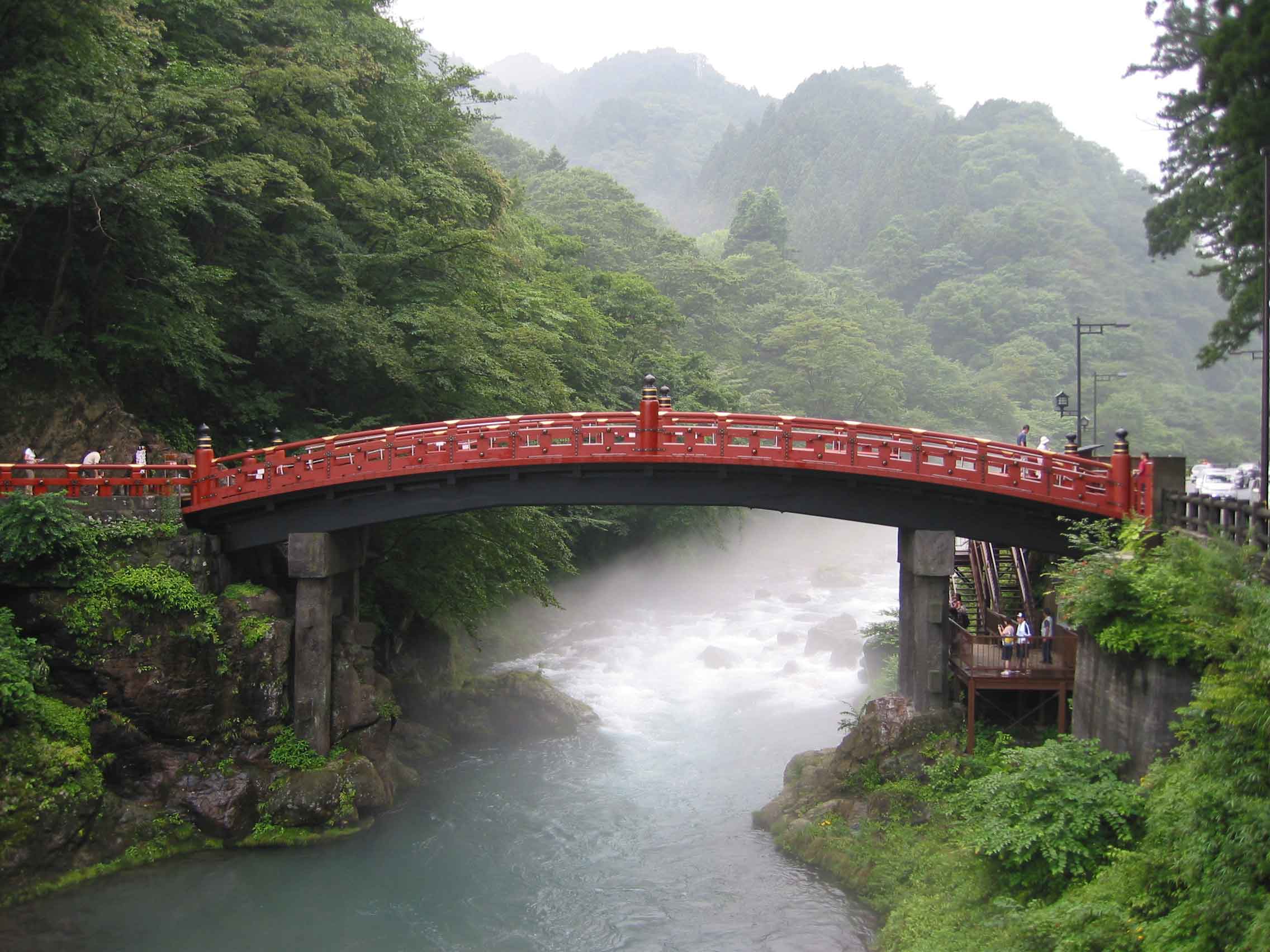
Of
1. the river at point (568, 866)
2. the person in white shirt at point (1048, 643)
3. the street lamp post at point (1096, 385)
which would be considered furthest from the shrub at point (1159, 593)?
the street lamp post at point (1096, 385)

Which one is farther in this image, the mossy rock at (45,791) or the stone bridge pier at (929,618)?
the stone bridge pier at (929,618)

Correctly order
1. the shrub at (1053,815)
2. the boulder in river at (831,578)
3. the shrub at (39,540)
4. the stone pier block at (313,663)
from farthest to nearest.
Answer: the boulder in river at (831,578), the stone pier block at (313,663), the shrub at (39,540), the shrub at (1053,815)

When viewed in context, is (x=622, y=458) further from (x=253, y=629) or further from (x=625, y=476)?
(x=253, y=629)

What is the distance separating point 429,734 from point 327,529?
7431 millimetres

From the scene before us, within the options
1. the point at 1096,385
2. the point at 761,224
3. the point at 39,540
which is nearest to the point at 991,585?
the point at 39,540

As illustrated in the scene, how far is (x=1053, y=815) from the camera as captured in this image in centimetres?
1548

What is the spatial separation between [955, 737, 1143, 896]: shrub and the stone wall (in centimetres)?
34

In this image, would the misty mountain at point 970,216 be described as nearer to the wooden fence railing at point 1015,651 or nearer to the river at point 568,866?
the river at point 568,866

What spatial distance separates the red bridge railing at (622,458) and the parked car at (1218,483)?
24917mm

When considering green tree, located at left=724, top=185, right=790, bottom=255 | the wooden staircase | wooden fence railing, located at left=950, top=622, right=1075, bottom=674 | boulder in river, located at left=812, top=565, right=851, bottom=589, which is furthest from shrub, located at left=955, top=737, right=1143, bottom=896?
green tree, located at left=724, top=185, right=790, bottom=255

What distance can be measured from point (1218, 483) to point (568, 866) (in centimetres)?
3592

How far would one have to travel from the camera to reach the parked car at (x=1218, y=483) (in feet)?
139

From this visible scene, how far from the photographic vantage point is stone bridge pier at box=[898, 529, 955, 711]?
814 inches

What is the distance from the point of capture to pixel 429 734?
88.8 ft
